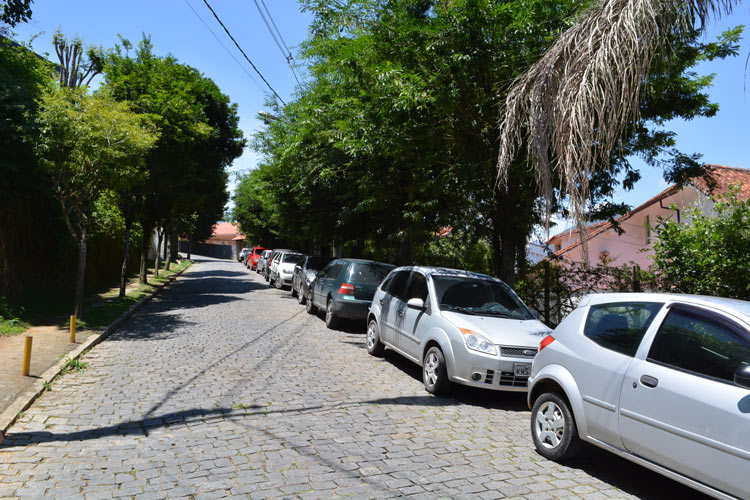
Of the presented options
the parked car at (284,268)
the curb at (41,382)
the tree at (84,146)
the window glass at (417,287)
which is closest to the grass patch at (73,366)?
the curb at (41,382)

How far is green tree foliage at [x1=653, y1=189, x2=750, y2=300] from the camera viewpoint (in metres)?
7.48

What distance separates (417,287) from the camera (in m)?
8.28

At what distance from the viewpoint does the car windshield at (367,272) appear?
12.3 meters

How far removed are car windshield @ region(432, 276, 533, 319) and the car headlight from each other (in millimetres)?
774

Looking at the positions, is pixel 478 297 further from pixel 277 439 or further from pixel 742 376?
pixel 742 376

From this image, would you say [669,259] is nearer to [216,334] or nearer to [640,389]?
[640,389]

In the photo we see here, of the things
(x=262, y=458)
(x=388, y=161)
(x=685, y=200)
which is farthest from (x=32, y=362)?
(x=685, y=200)

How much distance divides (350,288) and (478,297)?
480 cm

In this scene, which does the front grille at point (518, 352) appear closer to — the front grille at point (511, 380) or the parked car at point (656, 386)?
the front grille at point (511, 380)

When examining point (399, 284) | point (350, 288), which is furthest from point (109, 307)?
point (399, 284)

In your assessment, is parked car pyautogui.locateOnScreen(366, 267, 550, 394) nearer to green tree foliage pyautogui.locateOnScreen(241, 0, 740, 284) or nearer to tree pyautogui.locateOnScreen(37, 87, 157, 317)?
green tree foliage pyautogui.locateOnScreen(241, 0, 740, 284)

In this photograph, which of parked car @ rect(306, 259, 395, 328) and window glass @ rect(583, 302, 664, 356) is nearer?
window glass @ rect(583, 302, 664, 356)

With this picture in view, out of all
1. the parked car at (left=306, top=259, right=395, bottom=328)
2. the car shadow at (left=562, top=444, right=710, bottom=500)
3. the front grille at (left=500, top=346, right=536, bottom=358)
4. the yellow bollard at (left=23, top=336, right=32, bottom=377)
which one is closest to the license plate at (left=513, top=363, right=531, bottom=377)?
the front grille at (left=500, top=346, right=536, bottom=358)

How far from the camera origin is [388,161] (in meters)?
14.5
